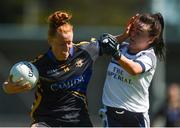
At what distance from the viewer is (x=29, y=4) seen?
35.8m

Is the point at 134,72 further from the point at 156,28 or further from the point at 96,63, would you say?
the point at 96,63

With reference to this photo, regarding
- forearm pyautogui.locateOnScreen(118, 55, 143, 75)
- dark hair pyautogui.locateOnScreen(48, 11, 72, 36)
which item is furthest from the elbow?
dark hair pyautogui.locateOnScreen(48, 11, 72, 36)

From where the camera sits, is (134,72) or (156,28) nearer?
(134,72)

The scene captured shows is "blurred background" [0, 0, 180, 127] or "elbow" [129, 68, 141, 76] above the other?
"elbow" [129, 68, 141, 76]

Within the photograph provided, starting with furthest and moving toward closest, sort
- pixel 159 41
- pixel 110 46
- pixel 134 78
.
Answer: pixel 159 41, pixel 134 78, pixel 110 46

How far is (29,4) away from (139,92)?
89.7ft

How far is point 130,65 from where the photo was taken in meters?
8.41

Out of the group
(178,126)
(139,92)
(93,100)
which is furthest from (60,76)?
(93,100)

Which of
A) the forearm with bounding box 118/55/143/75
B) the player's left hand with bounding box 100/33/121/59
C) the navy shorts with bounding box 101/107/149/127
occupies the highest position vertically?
the player's left hand with bounding box 100/33/121/59

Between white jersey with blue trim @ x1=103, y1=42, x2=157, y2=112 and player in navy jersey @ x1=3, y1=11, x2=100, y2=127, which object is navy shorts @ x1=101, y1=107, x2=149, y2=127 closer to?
white jersey with blue trim @ x1=103, y1=42, x2=157, y2=112

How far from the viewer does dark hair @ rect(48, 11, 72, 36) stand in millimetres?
8539

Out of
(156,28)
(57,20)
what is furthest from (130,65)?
(57,20)

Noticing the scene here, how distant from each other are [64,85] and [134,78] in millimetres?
693

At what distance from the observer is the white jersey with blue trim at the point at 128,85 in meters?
8.72
